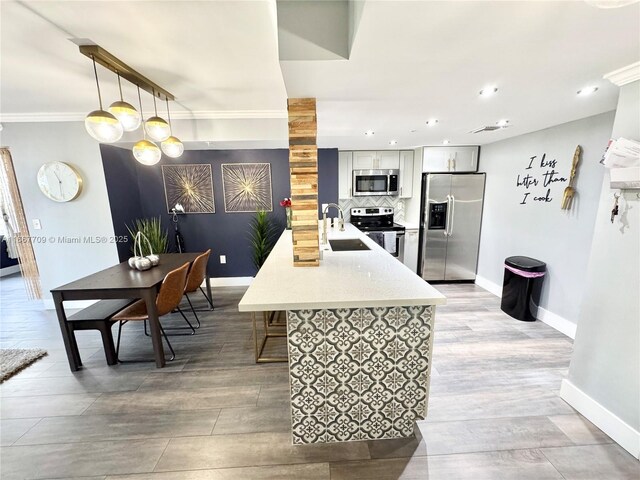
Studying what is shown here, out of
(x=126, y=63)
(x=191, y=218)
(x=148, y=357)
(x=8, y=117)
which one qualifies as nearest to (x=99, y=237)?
(x=191, y=218)

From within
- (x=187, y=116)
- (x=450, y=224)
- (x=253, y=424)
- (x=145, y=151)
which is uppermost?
(x=187, y=116)

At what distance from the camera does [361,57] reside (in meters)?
1.22

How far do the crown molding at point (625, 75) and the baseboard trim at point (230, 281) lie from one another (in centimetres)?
412

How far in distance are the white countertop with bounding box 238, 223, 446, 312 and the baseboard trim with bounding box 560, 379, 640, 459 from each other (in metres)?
1.32

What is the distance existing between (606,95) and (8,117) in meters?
5.47

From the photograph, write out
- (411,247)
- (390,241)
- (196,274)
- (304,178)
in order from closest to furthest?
(304,178), (196,274), (390,241), (411,247)

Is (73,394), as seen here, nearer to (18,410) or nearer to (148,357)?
(18,410)

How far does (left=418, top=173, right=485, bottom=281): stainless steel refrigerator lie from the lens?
3812 mm

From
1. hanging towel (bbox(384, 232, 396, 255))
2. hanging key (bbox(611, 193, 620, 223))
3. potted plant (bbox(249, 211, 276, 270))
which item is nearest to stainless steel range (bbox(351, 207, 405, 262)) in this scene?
hanging towel (bbox(384, 232, 396, 255))

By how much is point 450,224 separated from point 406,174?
41.3 inches

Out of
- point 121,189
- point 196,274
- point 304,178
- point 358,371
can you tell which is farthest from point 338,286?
point 121,189

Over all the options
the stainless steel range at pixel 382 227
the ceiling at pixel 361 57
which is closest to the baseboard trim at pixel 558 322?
the stainless steel range at pixel 382 227

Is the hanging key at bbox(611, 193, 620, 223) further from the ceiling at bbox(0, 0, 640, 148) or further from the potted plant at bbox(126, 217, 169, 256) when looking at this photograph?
the potted plant at bbox(126, 217, 169, 256)

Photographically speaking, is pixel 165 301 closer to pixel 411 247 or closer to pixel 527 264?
pixel 411 247
